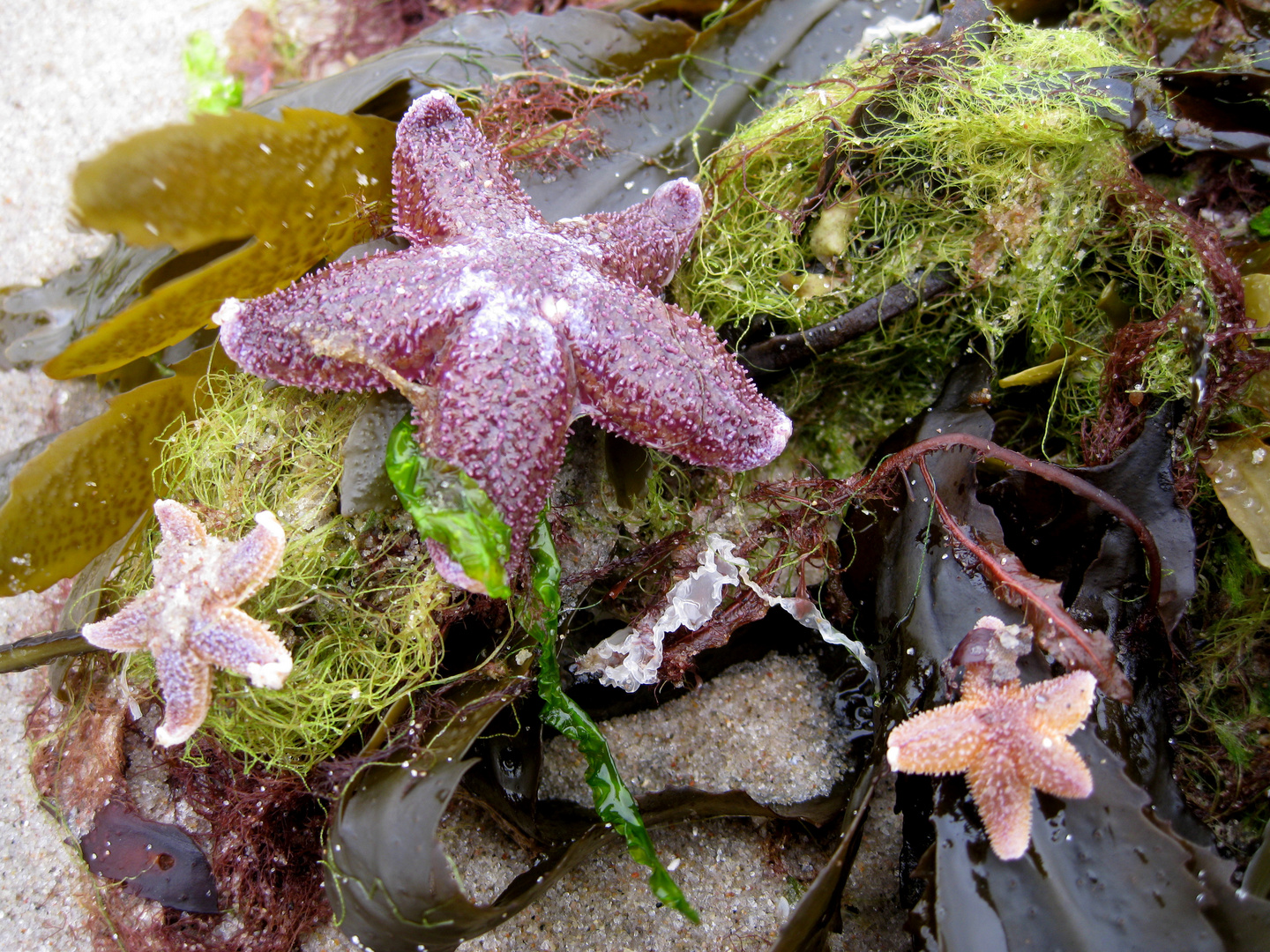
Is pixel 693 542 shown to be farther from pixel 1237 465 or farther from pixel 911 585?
pixel 1237 465

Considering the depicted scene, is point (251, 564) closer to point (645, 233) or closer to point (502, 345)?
point (502, 345)

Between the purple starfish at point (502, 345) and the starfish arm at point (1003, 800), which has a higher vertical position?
the purple starfish at point (502, 345)

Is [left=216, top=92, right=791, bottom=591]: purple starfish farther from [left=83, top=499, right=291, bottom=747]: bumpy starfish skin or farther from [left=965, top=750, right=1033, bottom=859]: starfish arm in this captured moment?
[left=965, top=750, right=1033, bottom=859]: starfish arm

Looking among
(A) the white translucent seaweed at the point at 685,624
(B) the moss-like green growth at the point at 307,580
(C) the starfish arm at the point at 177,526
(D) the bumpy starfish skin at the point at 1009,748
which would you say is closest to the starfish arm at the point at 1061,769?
(D) the bumpy starfish skin at the point at 1009,748

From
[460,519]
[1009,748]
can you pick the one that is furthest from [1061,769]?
[460,519]

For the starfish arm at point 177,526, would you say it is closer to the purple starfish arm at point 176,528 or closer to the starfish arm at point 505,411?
the purple starfish arm at point 176,528

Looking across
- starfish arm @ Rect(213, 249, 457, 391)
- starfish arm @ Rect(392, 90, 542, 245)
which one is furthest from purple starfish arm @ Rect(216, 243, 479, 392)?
starfish arm @ Rect(392, 90, 542, 245)

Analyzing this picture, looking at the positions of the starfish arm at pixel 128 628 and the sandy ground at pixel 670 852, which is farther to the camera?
the sandy ground at pixel 670 852
